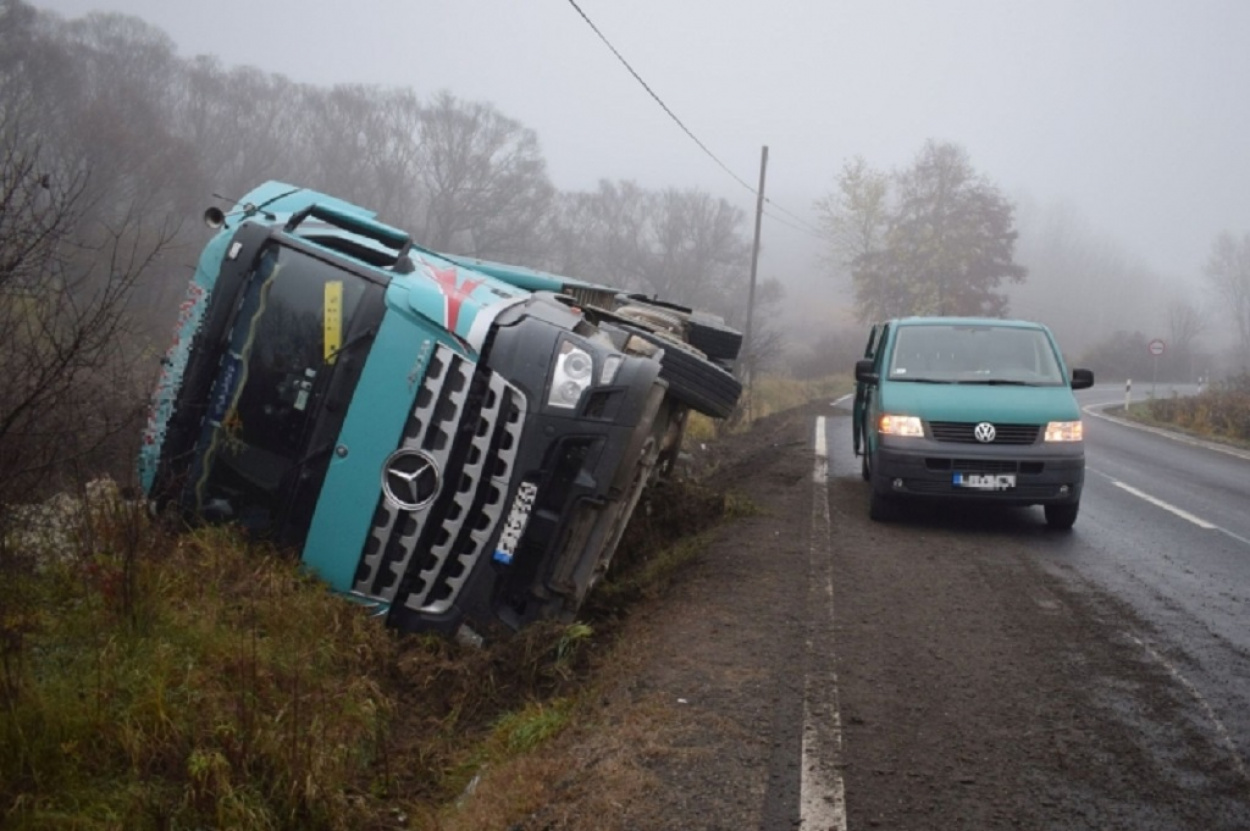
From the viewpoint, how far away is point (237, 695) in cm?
455

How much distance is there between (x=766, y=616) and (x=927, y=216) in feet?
184

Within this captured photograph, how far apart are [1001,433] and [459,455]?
17.0 feet

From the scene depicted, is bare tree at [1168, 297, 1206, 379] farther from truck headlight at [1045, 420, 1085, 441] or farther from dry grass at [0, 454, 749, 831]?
dry grass at [0, 454, 749, 831]

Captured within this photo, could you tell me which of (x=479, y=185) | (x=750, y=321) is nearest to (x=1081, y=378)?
(x=750, y=321)

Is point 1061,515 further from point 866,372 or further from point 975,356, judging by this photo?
point 866,372

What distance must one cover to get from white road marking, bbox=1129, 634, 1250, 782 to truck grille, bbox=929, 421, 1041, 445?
9.87 feet

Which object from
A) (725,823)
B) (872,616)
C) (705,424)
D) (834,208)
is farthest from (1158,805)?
(834,208)

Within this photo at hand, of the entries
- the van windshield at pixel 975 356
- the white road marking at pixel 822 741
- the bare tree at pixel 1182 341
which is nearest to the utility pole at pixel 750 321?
the van windshield at pixel 975 356

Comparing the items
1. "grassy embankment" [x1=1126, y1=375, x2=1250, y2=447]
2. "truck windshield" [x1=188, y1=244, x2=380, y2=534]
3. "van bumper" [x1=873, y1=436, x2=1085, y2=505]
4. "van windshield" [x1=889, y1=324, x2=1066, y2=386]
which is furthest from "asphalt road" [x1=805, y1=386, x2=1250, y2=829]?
"grassy embankment" [x1=1126, y1=375, x2=1250, y2=447]

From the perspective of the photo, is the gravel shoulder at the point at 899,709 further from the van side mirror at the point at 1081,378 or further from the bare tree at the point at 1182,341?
the bare tree at the point at 1182,341

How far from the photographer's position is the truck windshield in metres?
6.02

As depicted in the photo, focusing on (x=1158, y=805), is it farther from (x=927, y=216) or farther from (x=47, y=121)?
(x=927, y=216)

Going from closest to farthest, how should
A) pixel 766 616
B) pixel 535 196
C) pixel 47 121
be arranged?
pixel 766 616 → pixel 47 121 → pixel 535 196

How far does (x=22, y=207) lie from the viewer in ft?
16.5
